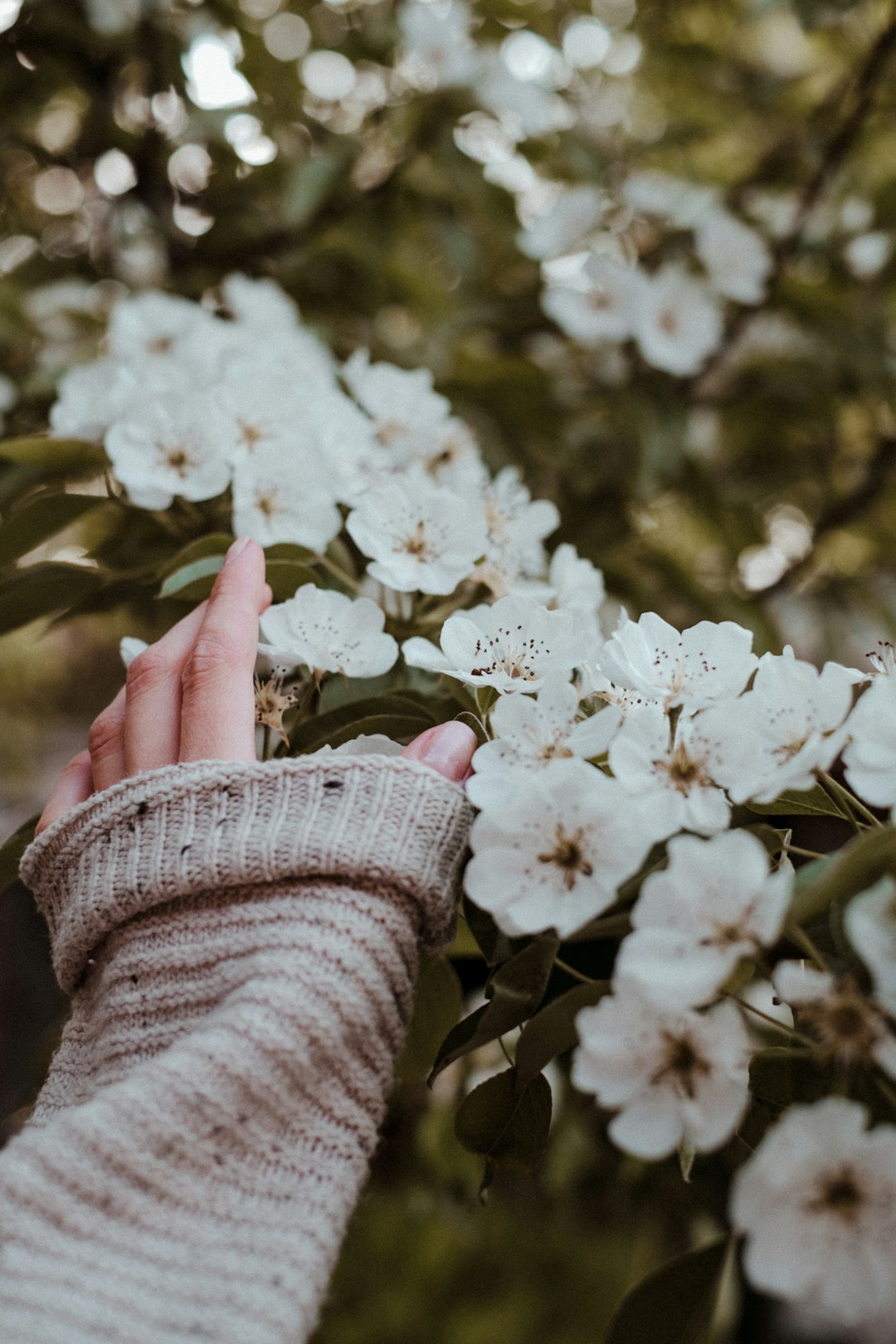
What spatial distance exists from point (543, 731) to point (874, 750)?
0.16 m

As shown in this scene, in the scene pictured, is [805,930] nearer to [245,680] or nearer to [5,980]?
[245,680]

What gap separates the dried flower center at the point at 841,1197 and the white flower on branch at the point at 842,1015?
40 millimetres

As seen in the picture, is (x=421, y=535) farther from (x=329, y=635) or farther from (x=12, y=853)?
(x=12, y=853)

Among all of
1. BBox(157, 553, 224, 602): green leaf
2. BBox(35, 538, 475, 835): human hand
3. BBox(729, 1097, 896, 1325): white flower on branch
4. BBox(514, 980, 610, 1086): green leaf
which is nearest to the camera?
BBox(729, 1097, 896, 1325): white flower on branch

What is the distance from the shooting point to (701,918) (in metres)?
0.43

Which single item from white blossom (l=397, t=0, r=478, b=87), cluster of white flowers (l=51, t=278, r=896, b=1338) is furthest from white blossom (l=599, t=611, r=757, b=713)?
white blossom (l=397, t=0, r=478, b=87)

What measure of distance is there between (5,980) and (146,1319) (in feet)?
5.23

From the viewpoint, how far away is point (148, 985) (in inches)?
21.5

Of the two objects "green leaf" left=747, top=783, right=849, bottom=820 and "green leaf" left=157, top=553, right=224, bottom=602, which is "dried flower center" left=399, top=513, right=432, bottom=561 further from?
"green leaf" left=747, top=783, right=849, bottom=820

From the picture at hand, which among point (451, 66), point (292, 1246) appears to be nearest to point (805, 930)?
point (292, 1246)

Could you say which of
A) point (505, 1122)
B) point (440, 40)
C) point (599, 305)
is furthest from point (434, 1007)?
point (440, 40)

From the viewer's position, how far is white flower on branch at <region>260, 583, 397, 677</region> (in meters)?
0.67

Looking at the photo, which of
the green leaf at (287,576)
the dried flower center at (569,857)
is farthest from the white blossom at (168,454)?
the dried flower center at (569,857)

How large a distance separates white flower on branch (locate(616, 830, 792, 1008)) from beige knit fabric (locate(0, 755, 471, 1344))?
13cm
